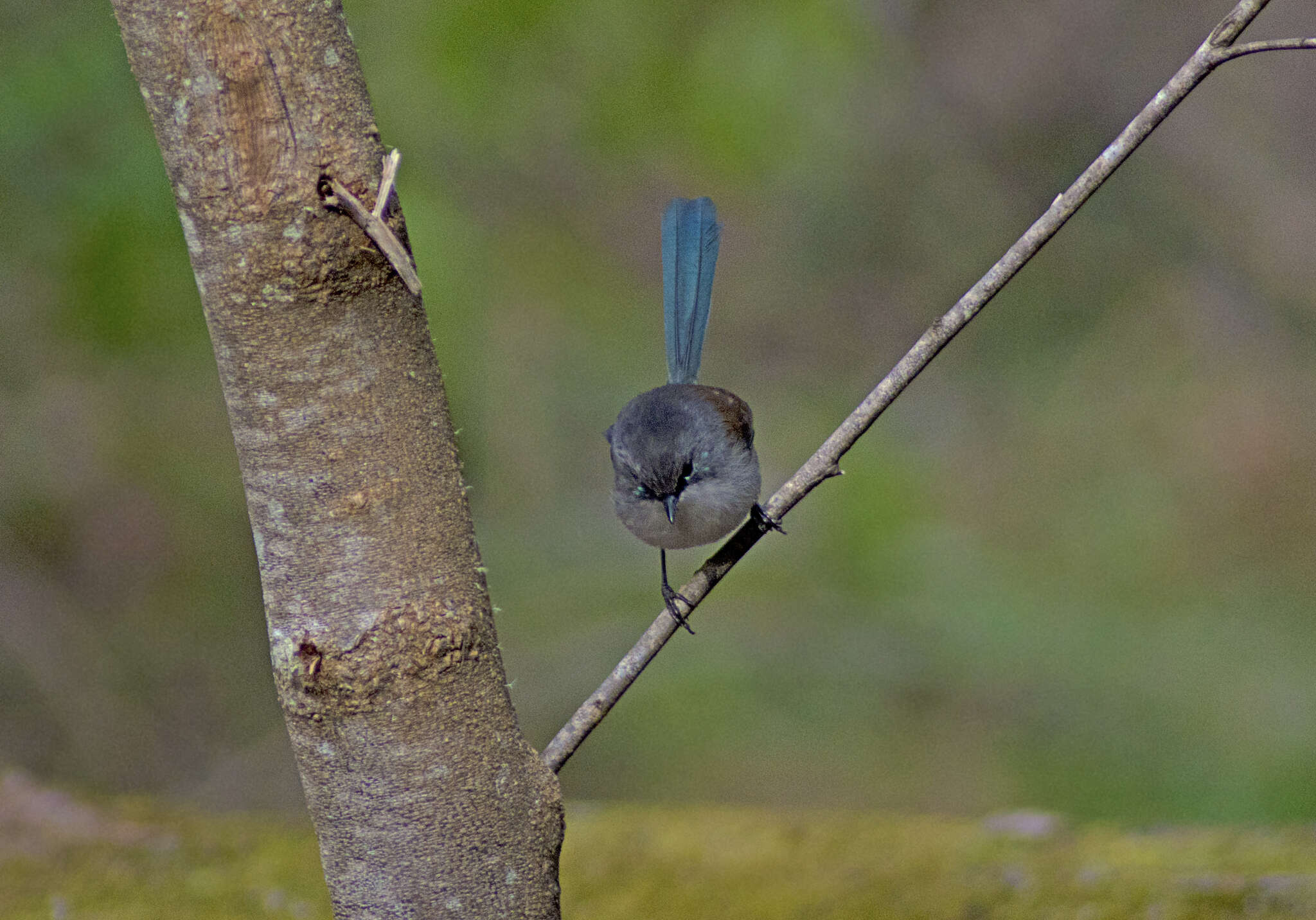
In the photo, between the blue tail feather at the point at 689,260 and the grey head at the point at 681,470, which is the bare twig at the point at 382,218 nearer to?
the grey head at the point at 681,470

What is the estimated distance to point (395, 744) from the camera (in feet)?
4.99

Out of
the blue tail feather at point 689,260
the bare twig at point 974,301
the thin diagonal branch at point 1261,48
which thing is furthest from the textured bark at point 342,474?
the blue tail feather at point 689,260

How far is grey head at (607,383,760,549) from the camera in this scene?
314 centimetres

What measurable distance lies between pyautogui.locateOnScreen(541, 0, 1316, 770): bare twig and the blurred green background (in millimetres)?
2560

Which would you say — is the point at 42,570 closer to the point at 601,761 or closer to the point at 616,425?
the point at 601,761

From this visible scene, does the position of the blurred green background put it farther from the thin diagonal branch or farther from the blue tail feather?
the thin diagonal branch

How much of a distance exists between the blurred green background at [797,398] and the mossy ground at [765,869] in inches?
85.3

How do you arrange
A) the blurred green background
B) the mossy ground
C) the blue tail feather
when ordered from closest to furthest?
the mossy ground, the blue tail feather, the blurred green background

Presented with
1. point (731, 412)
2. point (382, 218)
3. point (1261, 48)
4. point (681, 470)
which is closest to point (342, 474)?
point (382, 218)

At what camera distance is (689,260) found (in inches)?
137

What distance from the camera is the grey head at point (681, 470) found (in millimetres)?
3143

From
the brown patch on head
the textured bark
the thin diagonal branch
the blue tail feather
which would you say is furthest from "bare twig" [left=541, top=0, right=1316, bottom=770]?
the blue tail feather

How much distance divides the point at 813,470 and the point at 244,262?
971 millimetres

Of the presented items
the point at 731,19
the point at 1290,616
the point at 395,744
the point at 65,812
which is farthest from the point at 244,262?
the point at 1290,616
